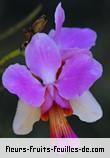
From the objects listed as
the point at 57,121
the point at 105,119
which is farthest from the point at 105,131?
the point at 57,121

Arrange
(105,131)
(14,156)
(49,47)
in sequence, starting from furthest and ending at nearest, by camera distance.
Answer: (105,131)
(14,156)
(49,47)

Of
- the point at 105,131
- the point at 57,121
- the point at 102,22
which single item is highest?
the point at 57,121

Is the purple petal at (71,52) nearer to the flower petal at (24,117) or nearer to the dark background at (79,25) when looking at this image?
the flower petal at (24,117)

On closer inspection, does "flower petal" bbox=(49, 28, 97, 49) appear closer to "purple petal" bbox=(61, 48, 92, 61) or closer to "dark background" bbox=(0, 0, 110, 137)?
"purple petal" bbox=(61, 48, 92, 61)

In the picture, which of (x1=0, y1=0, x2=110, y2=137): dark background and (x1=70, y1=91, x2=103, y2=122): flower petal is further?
(x1=0, y1=0, x2=110, y2=137): dark background

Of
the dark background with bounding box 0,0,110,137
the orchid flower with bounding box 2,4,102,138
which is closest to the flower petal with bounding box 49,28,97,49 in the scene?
the orchid flower with bounding box 2,4,102,138

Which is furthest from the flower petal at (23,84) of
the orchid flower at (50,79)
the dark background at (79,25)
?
the dark background at (79,25)

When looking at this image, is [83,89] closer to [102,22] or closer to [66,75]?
[66,75]

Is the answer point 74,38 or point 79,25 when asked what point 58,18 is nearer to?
point 74,38

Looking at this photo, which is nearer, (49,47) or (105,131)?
(49,47)
